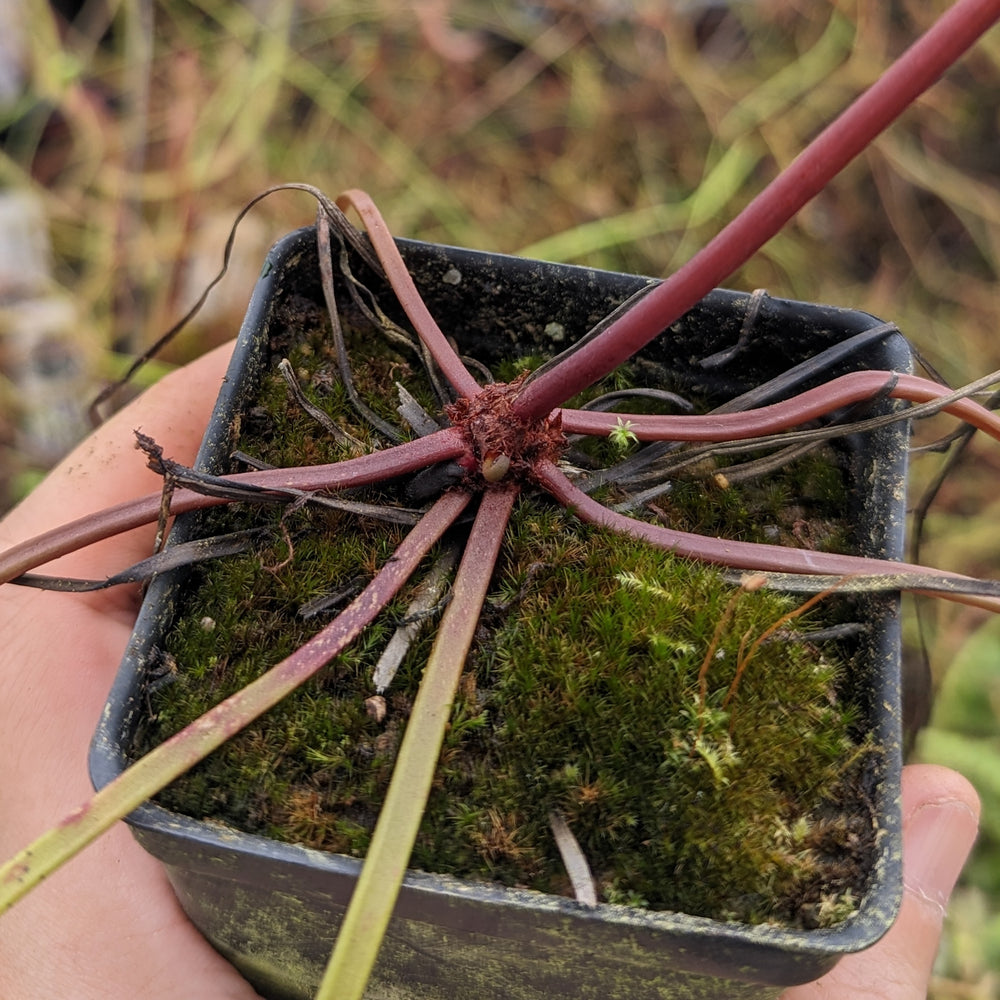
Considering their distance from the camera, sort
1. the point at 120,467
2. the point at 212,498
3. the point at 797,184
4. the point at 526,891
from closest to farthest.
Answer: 1. the point at 797,184
2. the point at 526,891
3. the point at 212,498
4. the point at 120,467

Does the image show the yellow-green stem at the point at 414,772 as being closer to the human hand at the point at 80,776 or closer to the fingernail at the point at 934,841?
the human hand at the point at 80,776

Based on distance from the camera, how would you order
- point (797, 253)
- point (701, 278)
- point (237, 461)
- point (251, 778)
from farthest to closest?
point (797, 253), point (237, 461), point (251, 778), point (701, 278)

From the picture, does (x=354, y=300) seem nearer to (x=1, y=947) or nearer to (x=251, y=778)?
(x=251, y=778)

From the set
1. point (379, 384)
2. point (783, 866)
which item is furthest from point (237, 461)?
point (783, 866)

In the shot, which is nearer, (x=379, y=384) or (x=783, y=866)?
(x=783, y=866)

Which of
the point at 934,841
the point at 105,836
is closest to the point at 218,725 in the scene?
the point at 105,836

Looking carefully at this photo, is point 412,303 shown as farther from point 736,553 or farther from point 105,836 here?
point 105,836

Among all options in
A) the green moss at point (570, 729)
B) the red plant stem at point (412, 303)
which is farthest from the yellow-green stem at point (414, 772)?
the red plant stem at point (412, 303)
